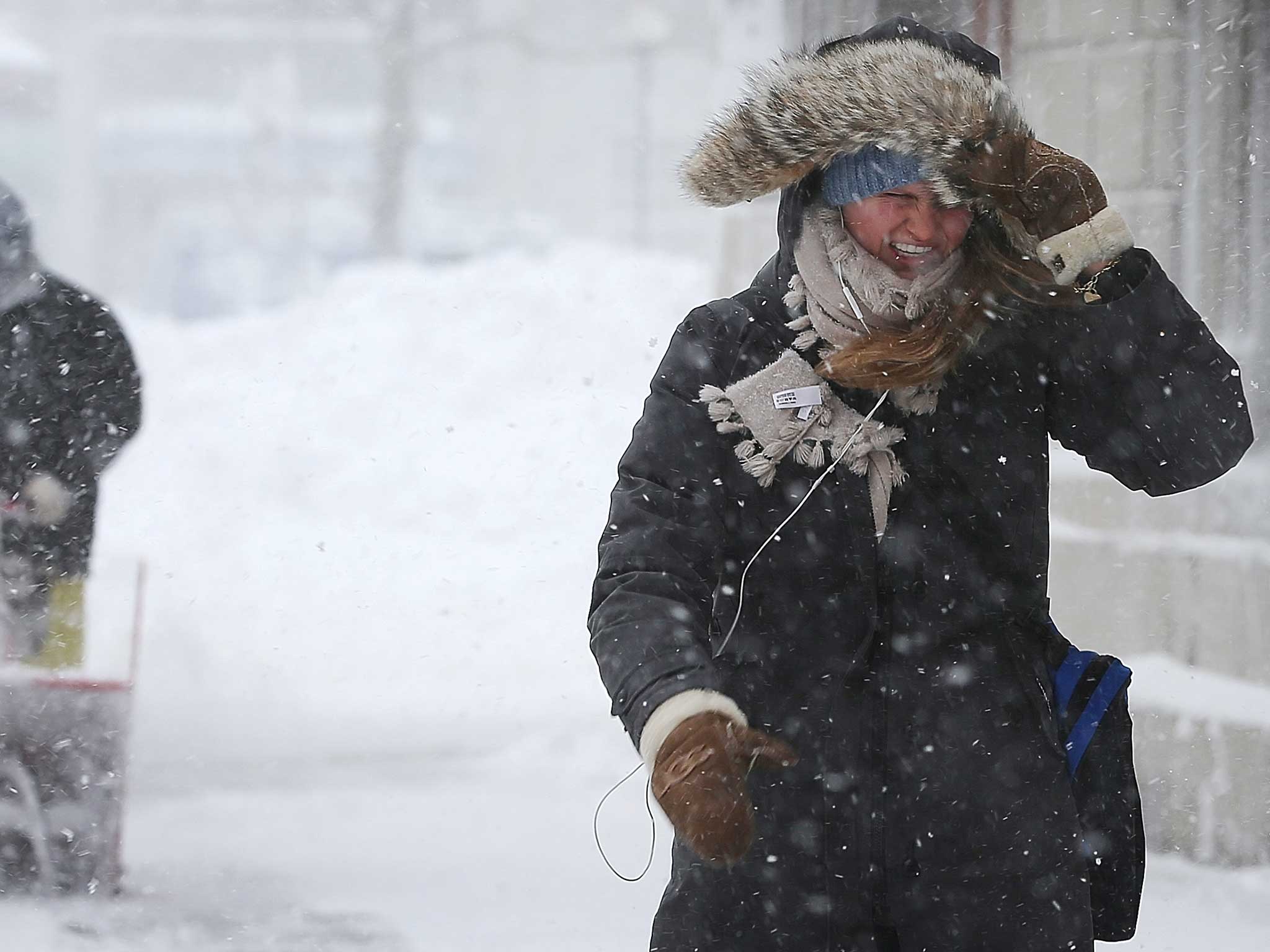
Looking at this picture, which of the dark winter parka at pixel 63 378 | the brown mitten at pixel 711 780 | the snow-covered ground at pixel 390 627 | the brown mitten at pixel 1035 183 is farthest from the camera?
the dark winter parka at pixel 63 378

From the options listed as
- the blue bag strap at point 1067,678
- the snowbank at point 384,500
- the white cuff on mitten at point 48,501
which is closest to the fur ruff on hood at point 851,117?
the blue bag strap at point 1067,678

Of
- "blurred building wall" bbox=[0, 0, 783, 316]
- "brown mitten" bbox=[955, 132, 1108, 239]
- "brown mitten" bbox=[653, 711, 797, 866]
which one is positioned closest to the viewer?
"brown mitten" bbox=[653, 711, 797, 866]

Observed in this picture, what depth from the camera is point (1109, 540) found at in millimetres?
4605

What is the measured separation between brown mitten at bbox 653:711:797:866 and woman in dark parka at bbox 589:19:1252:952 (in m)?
0.15

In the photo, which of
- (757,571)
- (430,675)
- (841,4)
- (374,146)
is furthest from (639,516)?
(374,146)

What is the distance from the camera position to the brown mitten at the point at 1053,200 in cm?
161

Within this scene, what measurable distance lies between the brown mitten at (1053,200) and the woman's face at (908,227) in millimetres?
58

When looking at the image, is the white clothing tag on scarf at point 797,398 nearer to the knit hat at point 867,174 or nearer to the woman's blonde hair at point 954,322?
the woman's blonde hair at point 954,322

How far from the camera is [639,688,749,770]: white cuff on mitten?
1440mm

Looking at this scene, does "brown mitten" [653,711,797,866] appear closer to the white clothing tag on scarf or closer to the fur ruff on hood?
the white clothing tag on scarf

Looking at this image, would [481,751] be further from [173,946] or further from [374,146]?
[374,146]

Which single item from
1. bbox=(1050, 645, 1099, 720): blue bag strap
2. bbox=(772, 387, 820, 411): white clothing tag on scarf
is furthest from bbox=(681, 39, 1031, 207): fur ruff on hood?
bbox=(1050, 645, 1099, 720): blue bag strap

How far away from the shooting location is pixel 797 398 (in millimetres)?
1668

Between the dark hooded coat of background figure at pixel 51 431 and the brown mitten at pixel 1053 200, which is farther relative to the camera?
the dark hooded coat of background figure at pixel 51 431
